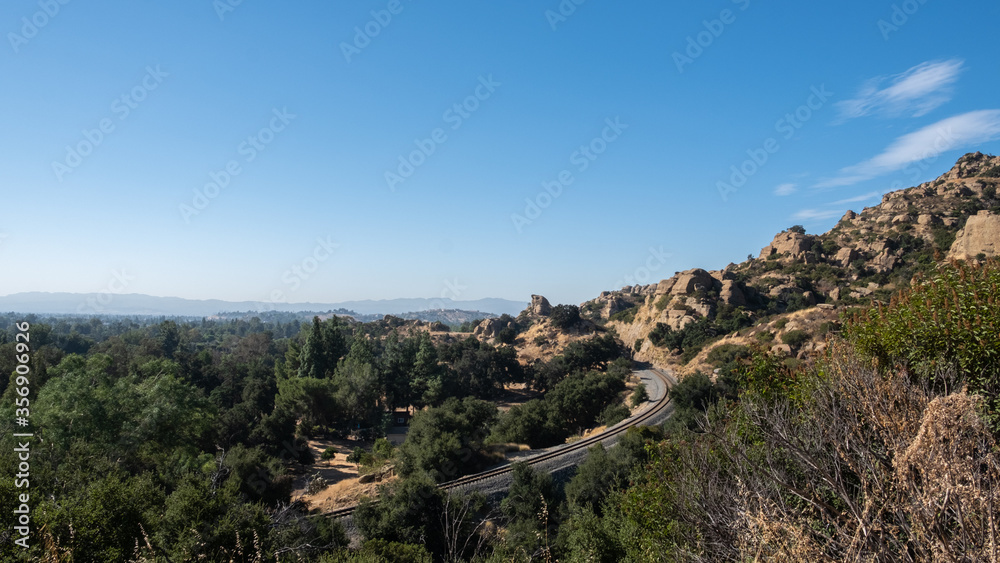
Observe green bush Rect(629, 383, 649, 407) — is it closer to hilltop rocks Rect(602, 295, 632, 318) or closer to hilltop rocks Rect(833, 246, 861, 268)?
hilltop rocks Rect(833, 246, 861, 268)

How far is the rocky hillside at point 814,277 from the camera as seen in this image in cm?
3703

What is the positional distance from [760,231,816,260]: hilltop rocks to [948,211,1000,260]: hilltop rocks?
70.8 ft

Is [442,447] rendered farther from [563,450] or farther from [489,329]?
[489,329]

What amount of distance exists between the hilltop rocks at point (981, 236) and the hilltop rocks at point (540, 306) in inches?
2254

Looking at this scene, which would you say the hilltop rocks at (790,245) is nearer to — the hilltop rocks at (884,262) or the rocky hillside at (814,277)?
the rocky hillside at (814,277)

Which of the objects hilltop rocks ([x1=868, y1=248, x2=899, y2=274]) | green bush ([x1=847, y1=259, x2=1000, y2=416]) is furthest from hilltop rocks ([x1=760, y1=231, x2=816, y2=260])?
green bush ([x1=847, y1=259, x2=1000, y2=416])

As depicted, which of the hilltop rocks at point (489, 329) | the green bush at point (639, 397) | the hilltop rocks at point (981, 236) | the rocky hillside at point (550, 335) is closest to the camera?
the green bush at point (639, 397)

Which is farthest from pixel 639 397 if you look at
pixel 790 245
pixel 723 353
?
pixel 790 245

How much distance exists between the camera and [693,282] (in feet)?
180

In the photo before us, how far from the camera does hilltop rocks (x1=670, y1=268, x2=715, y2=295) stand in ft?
179

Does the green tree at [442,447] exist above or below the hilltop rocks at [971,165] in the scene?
below

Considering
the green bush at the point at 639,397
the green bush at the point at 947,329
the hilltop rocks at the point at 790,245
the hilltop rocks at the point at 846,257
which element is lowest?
the green bush at the point at 639,397

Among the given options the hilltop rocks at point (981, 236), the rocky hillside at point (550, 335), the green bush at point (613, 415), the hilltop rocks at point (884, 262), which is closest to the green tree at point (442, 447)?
the green bush at point (613, 415)

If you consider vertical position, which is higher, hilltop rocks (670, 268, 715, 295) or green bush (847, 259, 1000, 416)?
hilltop rocks (670, 268, 715, 295)
